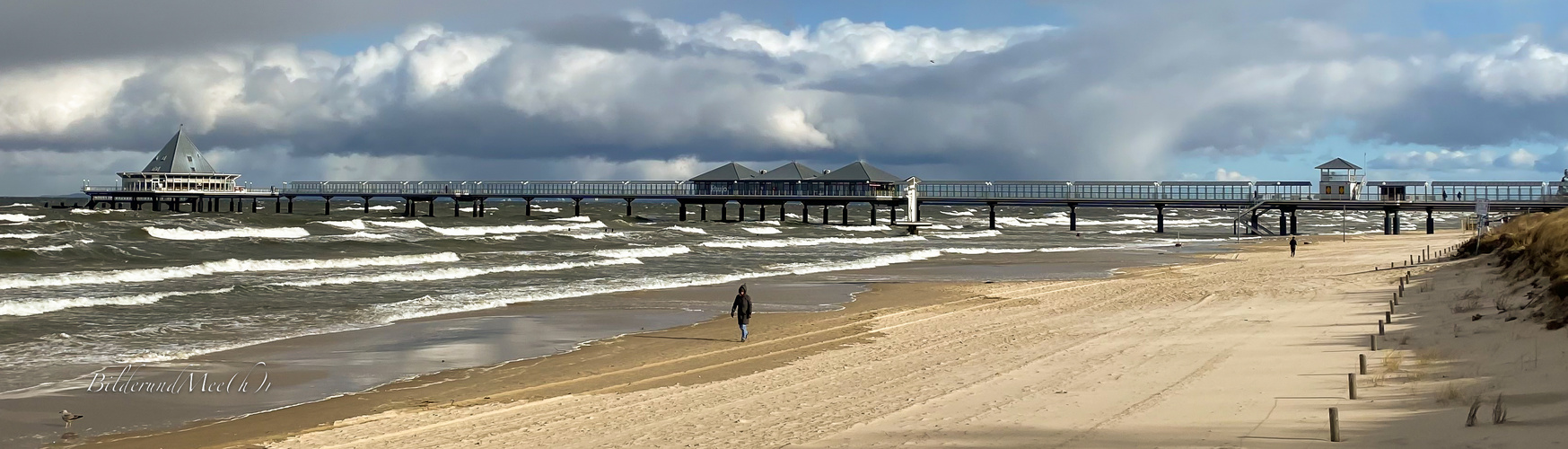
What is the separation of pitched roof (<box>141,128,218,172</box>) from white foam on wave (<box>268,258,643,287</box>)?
8165cm

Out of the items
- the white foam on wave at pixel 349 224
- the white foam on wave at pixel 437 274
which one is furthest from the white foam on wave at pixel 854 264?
the white foam on wave at pixel 349 224

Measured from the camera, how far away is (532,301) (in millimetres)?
23047

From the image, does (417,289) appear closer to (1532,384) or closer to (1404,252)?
(1532,384)

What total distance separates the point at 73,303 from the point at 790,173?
66.5m

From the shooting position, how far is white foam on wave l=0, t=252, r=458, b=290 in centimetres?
2581

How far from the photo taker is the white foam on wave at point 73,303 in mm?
19288

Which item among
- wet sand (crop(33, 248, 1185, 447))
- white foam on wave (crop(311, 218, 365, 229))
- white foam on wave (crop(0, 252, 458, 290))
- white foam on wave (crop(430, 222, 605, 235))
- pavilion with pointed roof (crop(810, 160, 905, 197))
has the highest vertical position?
pavilion with pointed roof (crop(810, 160, 905, 197))

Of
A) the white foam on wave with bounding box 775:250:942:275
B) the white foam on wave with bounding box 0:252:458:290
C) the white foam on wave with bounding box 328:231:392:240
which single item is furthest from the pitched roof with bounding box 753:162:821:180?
the white foam on wave with bounding box 0:252:458:290

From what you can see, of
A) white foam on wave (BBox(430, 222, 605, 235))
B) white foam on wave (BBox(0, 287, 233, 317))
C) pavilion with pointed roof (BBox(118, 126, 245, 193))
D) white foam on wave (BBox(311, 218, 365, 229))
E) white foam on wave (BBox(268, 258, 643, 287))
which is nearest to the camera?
white foam on wave (BBox(0, 287, 233, 317))

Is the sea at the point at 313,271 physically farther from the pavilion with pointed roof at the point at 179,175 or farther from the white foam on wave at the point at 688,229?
the pavilion with pointed roof at the point at 179,175

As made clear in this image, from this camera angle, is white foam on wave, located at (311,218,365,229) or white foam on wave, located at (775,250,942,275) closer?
white foam on wave, located at (775,250,942,275)

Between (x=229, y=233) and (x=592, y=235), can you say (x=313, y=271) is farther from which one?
(x=592, y=235)

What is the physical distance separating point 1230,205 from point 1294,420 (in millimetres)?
66640

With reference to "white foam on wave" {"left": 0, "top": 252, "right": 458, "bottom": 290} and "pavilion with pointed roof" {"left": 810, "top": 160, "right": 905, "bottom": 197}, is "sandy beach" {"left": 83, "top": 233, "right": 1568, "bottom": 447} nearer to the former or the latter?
"white foam on wave" {"left": 0, "top": 252, "right": 458, "bottom": 290}
